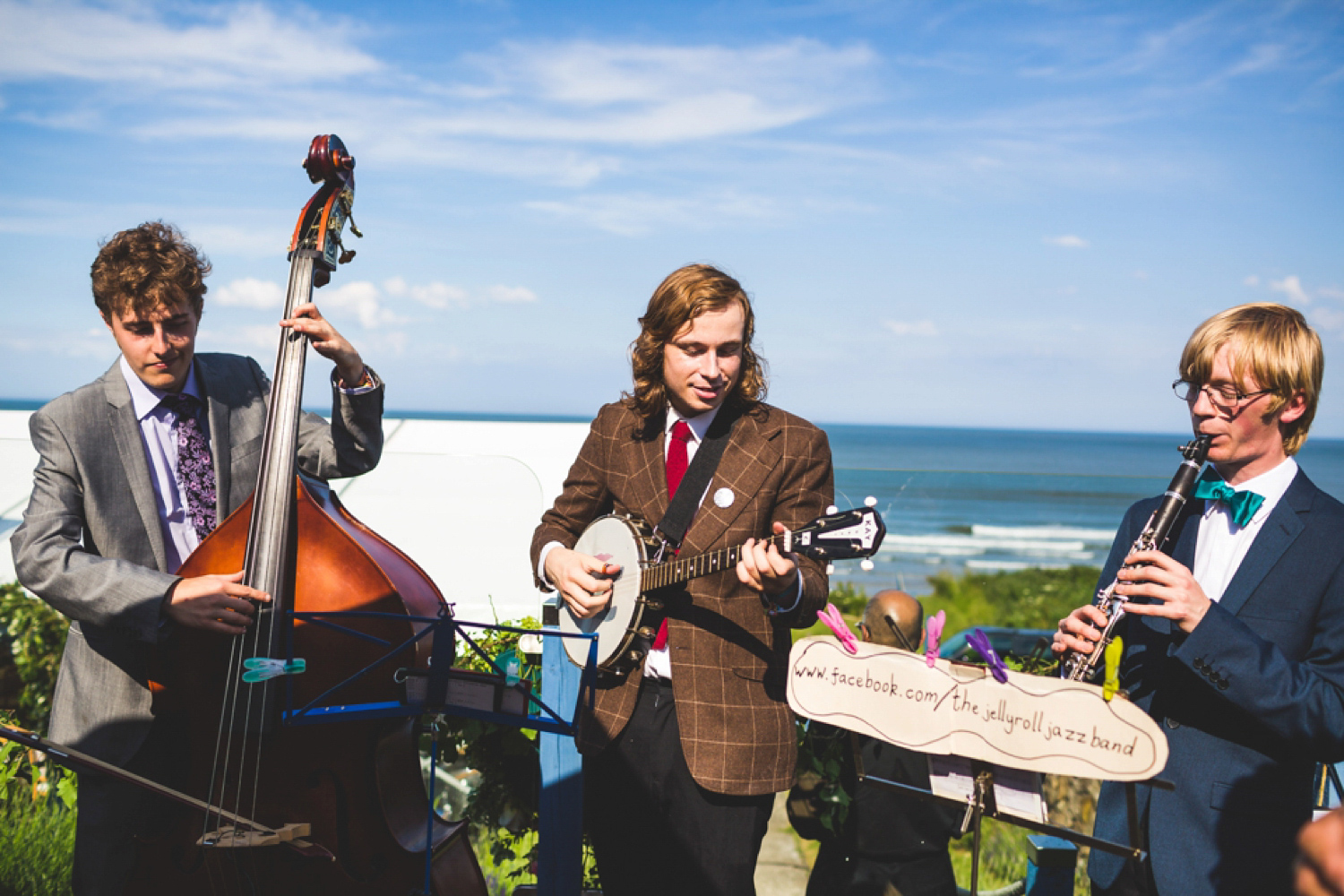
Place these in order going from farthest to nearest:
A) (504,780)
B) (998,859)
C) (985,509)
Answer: (985,509)
(998,859)
(504,780)

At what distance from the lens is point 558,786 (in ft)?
10.5

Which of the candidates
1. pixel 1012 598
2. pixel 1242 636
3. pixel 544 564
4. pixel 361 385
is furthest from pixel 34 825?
pixel 1012 598

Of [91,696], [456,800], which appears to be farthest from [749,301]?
[456,800]

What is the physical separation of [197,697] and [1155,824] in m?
2.57

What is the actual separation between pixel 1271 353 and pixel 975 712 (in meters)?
1.09

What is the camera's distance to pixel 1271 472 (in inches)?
88.5

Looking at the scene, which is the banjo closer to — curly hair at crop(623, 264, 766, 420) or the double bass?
curly hair at crop(623, 264, 766, 420)

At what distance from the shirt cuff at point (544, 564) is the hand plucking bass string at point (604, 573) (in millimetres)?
22

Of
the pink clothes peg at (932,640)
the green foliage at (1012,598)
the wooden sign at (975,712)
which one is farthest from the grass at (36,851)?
the green foliage at (1012,598)

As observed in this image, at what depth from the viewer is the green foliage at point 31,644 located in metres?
4.95

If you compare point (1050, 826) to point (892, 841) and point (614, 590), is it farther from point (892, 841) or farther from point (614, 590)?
point (892, 841)

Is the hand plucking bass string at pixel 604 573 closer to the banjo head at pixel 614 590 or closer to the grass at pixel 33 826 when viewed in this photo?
the banjo head at pixel 614 590

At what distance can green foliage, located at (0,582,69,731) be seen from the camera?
495 centimetres

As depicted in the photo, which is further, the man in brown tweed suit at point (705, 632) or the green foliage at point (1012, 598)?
the green foliage at point (1012, 598)
